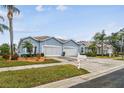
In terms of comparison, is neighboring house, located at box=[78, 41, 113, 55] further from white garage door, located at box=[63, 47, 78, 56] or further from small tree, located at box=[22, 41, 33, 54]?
small tree, located at box=[22, 41, 33, 54]

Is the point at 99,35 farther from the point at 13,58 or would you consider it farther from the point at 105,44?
the point at 13,58

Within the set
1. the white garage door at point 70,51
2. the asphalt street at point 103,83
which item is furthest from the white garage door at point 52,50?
the asphalt street at point 103,83

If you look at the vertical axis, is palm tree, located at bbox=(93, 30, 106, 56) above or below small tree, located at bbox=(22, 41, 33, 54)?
above

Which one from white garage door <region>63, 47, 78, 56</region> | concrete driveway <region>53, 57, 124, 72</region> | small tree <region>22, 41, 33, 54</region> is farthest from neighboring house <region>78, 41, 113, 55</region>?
concrete driveway <region>53, 57, 124, 72</region>

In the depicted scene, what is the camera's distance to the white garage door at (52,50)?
56.4 m

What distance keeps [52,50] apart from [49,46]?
1.12 meters

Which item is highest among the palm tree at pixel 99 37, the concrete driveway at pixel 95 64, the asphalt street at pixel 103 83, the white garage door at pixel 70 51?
the palm tree at pixel 99 37

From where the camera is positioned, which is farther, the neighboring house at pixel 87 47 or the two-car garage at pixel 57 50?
the neighboring house at pixel 87 47

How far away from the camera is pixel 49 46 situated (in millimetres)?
57000

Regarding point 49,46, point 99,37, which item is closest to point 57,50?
point 49,46

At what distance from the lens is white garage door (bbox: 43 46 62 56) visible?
56.4 metres

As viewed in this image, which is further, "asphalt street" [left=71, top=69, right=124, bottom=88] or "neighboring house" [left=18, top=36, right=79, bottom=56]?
"neighboring house" [left=18, top=36, right=79, bottom=56]

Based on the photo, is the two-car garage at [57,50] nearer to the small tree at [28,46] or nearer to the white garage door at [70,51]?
the white garage door at [70,51]
